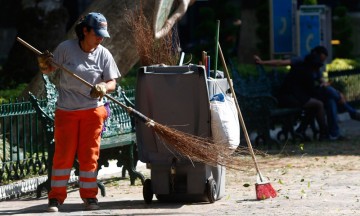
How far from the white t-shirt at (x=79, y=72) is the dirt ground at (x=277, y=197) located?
98cm

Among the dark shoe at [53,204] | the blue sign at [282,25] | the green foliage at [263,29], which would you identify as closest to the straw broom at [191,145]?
the dark shoe at [53,204]

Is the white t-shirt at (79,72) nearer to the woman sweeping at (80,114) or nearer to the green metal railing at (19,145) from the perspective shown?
the woman sweeping at (80,114)

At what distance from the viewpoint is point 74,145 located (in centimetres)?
1003

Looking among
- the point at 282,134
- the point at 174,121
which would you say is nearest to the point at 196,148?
the point at 174,121

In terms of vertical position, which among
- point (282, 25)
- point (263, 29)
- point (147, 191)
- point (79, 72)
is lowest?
point (147, 191)

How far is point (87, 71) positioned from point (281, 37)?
9652mm

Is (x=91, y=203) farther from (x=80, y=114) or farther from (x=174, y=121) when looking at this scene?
(x=174, y=121)

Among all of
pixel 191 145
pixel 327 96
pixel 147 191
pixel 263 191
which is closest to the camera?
pixel 191 145

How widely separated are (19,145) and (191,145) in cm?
278

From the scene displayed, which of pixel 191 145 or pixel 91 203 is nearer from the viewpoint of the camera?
pixel 191 145

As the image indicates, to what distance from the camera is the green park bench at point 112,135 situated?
11.1 m

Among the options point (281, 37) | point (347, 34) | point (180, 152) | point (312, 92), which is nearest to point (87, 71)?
point (180, 152)

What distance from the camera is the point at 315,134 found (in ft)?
55.8

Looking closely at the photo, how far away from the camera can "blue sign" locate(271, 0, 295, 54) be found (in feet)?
62.8
